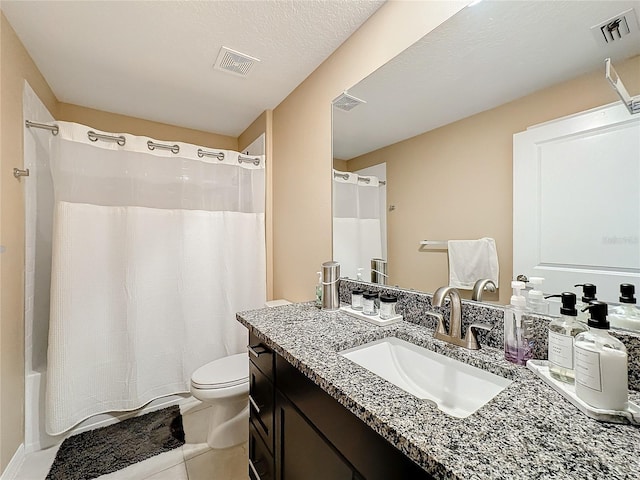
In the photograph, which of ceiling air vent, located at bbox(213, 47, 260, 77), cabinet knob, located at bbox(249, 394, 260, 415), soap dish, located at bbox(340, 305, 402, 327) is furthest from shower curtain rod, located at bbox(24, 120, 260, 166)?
cabinet knob, located at bbox(249, 394, 260, 415)

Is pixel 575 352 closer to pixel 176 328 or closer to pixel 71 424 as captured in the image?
pixel 176 328

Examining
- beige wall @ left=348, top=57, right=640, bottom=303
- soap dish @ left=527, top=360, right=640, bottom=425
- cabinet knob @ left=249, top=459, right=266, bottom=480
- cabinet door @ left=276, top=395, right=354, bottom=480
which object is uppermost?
beige wall @ left=348, top=57, right=640, bottom=303

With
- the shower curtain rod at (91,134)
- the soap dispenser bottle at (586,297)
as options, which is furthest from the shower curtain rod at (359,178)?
the shower curtain rod at (91,134)

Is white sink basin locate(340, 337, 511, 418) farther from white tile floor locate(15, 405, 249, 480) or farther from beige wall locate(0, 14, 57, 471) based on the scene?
beige wall locate(0, 14, 57, 471)

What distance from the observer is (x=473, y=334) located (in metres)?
0.92

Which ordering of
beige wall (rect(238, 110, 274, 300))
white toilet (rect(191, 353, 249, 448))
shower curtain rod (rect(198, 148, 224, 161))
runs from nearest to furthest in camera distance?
white toilet (rect(191, 353, 249, 448)), shower curtain rod (rect(198, 148, 224, 161)), beige wall (rect(238, 110, 274, 300))

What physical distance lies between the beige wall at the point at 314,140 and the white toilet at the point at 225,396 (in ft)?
2.06

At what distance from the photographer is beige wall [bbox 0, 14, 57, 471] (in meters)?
1.32

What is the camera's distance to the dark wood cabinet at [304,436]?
0.58m

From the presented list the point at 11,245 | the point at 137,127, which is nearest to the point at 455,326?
the point at 11,245

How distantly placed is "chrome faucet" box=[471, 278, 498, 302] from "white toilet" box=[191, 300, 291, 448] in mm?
1308

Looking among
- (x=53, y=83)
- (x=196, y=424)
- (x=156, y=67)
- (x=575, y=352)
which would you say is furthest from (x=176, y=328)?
(x=575, y=352)

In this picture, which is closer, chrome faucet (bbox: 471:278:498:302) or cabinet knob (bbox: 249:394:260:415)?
chrome faucet (bbox: 471:278:498:302)

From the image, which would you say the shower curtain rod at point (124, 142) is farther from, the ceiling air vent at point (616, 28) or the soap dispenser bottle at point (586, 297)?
the soap dispenser bottle at point (586, 297)
